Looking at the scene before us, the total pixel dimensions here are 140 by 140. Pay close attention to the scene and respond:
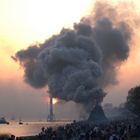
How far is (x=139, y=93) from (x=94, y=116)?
18444mm

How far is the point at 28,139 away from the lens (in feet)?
214

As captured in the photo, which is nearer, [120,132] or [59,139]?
[120,132]

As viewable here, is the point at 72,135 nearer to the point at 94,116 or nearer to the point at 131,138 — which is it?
the point at 131,138

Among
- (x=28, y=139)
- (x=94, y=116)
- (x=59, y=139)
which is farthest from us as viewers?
(x=94, y=116)

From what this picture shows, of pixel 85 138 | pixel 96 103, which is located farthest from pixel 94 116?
pixel 85 138

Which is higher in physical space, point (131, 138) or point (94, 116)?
point (94, 116)

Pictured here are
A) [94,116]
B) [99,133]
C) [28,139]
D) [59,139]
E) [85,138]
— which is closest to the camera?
[85,138]

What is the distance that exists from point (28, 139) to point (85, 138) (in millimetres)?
22657

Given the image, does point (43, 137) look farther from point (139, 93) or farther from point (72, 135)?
point (139, 93)

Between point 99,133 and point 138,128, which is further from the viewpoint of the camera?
point 138,128

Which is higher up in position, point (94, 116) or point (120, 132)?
point (94, 116)

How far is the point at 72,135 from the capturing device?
2170 inches

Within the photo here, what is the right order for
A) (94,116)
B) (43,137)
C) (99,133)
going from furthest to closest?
(94,116) → (43,137) → (99,133)

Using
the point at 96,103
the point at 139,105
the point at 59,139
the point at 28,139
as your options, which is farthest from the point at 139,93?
the point at 59,139
